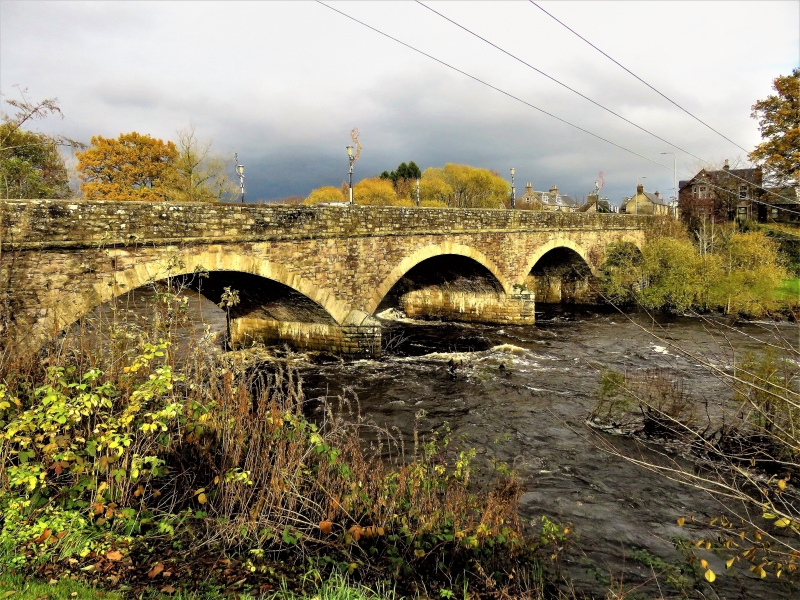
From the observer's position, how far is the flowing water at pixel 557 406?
5910 mm

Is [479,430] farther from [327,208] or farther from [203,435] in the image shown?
[327,208]

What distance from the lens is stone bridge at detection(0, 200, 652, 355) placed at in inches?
338

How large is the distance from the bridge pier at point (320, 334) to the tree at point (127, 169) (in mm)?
16964

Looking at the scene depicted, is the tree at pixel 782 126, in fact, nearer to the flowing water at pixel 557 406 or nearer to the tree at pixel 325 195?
the flowing water at pixel 557 406

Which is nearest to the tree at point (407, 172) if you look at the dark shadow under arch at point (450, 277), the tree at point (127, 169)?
the tree at point (127, 169)

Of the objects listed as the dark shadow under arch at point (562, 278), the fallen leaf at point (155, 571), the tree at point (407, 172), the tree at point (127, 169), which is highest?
the tree at point (407, 172)

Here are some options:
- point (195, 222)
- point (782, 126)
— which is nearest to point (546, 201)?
point (782, 126)

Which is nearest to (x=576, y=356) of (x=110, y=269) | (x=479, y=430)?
(x=479, y=430)

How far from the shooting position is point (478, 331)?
65.8 feet

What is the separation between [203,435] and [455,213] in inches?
558

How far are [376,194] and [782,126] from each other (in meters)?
33.7

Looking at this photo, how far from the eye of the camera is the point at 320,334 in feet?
49.6

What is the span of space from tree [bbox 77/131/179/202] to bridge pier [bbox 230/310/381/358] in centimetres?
1696

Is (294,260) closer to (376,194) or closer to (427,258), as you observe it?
(427,258)
